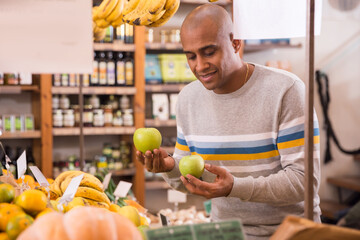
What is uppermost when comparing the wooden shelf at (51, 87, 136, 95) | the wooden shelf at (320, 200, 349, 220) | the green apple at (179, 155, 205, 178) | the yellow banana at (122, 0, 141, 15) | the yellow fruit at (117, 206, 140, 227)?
the yellow banana at (122, 0, 141, 15)

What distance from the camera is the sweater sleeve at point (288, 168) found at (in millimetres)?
1261

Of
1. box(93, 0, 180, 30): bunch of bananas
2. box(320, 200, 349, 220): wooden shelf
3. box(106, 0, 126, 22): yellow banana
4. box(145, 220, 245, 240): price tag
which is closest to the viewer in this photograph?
box(145, 220, 245, 240): price tag

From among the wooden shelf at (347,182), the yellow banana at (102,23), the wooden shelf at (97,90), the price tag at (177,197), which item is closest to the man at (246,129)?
the yellow banana at (102,23)

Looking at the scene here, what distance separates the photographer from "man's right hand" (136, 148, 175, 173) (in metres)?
1.37

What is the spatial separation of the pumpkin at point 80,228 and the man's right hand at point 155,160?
64 centimetres

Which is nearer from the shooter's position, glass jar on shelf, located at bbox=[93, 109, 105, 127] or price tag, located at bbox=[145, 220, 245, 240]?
price tag, located at bbox=[145, 220, 245, 240]

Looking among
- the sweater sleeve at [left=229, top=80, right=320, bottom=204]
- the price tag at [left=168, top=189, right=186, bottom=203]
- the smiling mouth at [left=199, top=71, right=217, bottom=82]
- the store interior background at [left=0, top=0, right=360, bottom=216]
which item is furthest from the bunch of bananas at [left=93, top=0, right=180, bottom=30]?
the store interior background at [left=0, top=0, right=360, bottom=216]

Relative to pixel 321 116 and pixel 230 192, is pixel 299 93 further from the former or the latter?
pixel 321 116

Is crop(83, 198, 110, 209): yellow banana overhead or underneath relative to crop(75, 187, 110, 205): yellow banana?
underneath

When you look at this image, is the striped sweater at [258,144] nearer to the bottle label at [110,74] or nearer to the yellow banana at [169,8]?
the yellow banana at [169,8]

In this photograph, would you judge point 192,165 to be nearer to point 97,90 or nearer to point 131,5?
point 131,5

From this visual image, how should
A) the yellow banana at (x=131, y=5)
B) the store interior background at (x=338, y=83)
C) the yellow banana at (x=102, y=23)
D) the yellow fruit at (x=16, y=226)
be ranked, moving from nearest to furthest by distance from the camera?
the yellow fruit at (x=16, y=226) → the yellow banana at (x=131, y=5) → the yellow banana at (x=102, y=23) → the store interior background at (x=338, y=83)

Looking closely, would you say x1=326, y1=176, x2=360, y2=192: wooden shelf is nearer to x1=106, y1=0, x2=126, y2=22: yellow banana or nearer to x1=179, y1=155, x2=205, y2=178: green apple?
x1=106, y1=0, x2=126, y2=22: yellow banana

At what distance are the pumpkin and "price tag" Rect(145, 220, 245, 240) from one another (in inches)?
3.9
